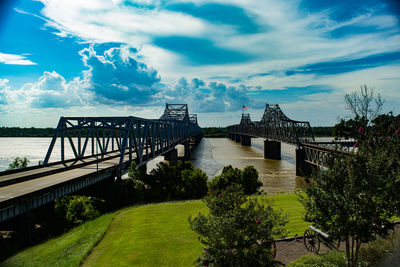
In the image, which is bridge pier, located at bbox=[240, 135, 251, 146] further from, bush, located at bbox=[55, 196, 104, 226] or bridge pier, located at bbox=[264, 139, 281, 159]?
bush, located at bbox=[55, 196, 104, 226]

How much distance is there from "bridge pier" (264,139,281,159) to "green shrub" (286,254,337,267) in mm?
68584

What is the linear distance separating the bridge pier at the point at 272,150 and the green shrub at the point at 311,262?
68.6m

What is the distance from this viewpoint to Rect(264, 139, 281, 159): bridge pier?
77.8 metres

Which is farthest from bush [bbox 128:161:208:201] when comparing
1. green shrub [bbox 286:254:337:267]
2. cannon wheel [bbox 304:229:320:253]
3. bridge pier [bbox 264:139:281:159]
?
bridge pier [bbox 264:139:281:159]

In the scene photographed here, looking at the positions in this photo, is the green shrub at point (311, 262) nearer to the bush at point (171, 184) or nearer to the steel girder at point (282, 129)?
the bush at point (171, 184)

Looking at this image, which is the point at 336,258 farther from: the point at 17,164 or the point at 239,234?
the point at 17,164

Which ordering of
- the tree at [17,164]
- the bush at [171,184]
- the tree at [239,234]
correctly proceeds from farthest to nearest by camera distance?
1. the tree at [17,164]
2. the bush at [171,184]
3. the tree at [239,234]

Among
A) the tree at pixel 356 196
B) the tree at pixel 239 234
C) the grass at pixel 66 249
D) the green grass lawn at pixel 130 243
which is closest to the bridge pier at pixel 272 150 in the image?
the green grass lawn at pixel 130 243

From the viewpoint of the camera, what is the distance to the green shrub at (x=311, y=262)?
31.5ft

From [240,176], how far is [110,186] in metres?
14.6

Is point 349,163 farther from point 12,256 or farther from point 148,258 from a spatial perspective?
point 12,256

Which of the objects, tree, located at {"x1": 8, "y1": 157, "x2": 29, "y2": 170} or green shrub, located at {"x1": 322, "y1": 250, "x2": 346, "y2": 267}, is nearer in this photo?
green shrub, located at {"x1": 322, "y1": 250, "x2": 346, "y2": 267}

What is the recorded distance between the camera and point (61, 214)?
63.8 feet

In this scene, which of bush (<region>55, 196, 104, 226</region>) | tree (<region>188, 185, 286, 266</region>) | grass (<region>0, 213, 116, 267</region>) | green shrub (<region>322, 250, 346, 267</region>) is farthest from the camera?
bush (<region>55, 196, 104, 226</region>)
